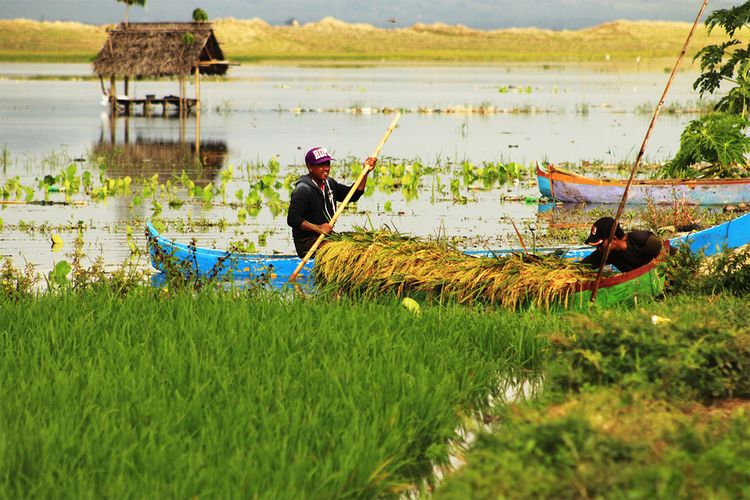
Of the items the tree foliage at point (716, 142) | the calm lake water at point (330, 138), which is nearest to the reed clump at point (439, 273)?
the calm lake water at point (330, 138)

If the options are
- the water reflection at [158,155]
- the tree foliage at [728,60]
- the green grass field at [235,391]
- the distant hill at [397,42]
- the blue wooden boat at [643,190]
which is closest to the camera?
the green grass field at [235,391]

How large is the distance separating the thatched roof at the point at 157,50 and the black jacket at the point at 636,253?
36809mm

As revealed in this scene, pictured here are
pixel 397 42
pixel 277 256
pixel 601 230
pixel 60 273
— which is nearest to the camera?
pixel 601 230

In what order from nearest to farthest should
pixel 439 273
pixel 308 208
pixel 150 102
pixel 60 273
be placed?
pixel 439 273
pixel 60 273
pixel 308 208
pixel 150 102

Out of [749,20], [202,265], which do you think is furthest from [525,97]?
[202,265]

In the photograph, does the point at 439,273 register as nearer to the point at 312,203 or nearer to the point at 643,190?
the point at 312,203

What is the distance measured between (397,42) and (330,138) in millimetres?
139715

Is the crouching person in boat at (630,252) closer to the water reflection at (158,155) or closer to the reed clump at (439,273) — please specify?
the reed clump at (439,273)

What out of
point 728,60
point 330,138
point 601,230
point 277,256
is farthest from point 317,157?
point 330,138

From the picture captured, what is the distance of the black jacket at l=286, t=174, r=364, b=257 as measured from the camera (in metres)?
9.78

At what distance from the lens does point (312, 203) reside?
9.88 m

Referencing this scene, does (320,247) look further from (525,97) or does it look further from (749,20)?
(525,97)

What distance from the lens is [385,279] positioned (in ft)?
29.0

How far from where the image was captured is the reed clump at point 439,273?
8.46 m
